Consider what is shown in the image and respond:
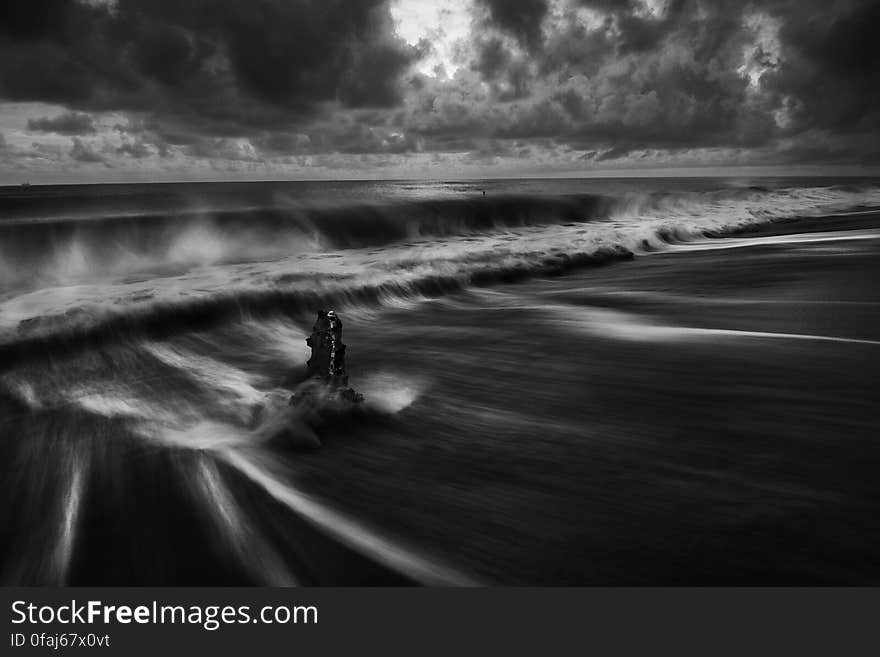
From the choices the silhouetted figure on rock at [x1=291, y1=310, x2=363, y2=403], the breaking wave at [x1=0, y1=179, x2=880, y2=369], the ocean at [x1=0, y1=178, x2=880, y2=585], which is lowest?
the ocean at [x1=0, y1=178, x2=880, y2=585]

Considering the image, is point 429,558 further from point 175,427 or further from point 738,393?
point 738,393

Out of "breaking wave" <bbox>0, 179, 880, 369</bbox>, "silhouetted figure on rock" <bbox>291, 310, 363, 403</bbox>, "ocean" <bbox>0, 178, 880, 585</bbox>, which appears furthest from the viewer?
"breaking wave" <bbox>0, 179, 880, 369</bbox>

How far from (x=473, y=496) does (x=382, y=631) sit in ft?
3.51

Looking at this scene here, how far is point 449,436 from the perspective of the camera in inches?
151

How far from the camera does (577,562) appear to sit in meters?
2.44

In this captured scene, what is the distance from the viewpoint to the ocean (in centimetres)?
250

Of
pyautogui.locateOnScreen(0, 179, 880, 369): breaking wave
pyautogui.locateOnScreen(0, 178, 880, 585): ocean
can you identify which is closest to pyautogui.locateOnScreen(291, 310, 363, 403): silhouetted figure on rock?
pyautogui.locateOnScreen(0, 178, 880, 585): ocean

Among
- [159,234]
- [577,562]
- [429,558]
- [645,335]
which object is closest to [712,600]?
[577,562]

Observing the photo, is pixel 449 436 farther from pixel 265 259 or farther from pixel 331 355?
pixel 265 259

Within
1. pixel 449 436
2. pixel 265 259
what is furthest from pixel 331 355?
pixel 265 259

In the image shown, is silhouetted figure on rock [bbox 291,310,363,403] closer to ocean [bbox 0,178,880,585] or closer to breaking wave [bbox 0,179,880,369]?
ocean [bbox 0,178,880,585]

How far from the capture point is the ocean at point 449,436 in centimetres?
250

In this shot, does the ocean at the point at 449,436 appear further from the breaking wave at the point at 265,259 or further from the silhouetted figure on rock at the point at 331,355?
the silhouetted figure on rock at the point at 331,355

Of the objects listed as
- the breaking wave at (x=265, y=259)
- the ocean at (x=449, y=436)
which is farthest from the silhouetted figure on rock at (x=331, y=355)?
the breaking wave at (x=265, y=259)
